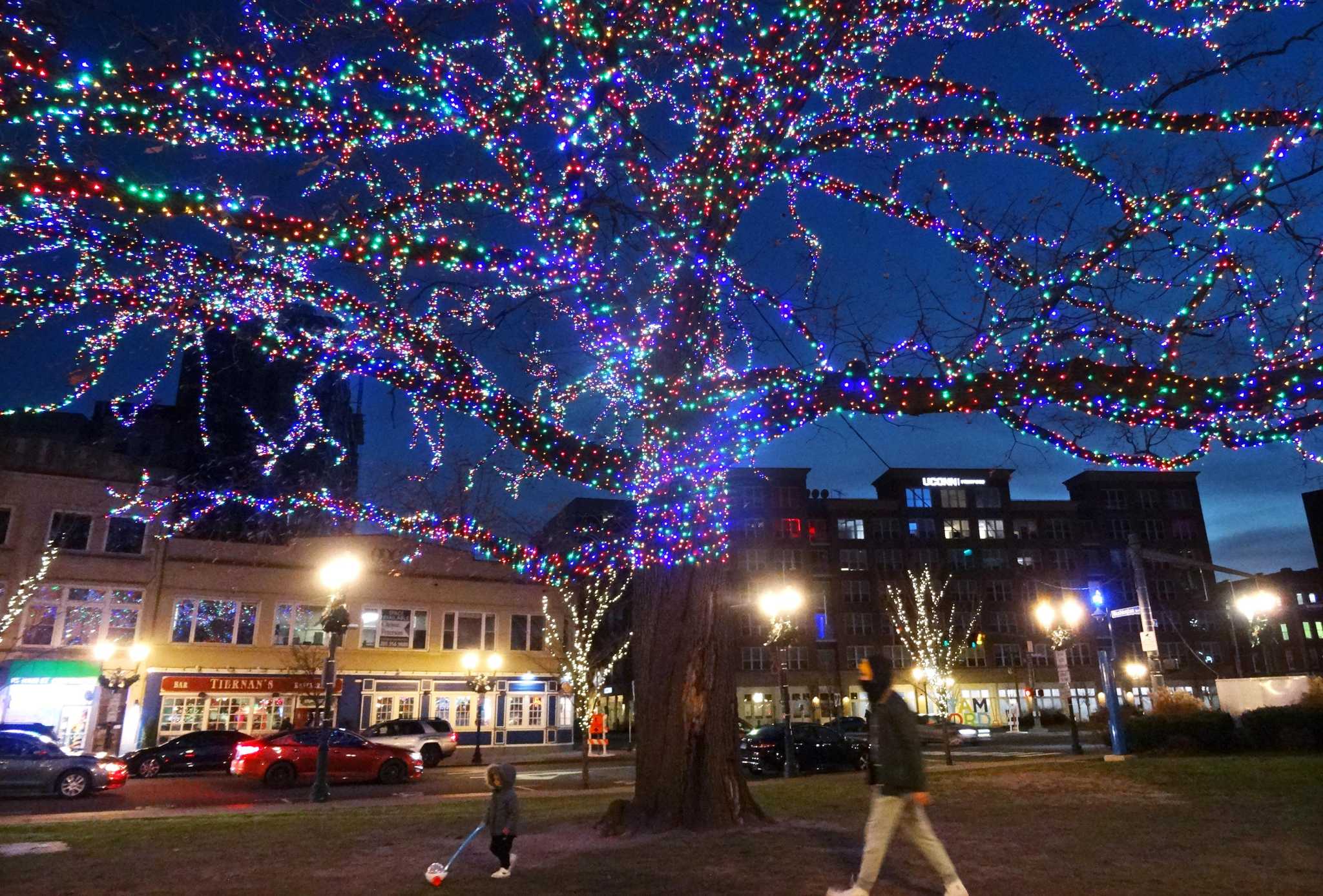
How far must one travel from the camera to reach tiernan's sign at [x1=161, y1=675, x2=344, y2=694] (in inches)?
1297

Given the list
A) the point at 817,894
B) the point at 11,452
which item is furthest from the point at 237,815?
the point at 11,452

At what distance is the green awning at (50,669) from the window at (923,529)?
5934cm

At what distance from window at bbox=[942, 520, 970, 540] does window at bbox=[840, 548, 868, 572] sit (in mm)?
7924

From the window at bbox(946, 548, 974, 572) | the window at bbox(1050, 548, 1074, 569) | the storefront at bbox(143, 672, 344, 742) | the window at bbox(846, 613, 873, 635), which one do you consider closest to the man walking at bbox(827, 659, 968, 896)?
the storefront at bbox(143, 672, 344, 742)

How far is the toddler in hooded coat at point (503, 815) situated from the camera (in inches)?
278

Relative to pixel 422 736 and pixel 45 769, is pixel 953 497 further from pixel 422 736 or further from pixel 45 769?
pixel 45 769

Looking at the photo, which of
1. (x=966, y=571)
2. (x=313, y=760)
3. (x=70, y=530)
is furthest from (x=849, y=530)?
(x=313, y=760)

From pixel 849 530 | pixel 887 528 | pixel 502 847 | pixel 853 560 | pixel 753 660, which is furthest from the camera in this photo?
pixel 887 528

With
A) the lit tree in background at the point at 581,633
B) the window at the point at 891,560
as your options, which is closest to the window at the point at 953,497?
the window at the point at 891,560

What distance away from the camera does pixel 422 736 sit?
27359 mm

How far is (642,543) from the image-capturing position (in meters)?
9.25

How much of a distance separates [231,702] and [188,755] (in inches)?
363

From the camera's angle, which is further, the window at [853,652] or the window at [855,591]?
the window at [855,591]

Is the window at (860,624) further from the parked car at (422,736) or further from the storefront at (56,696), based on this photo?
the storefront at (56,696)
